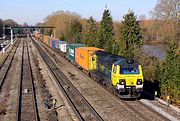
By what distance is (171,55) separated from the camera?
23.6 meters

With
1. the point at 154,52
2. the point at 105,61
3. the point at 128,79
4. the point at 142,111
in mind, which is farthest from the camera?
the point at 154,52

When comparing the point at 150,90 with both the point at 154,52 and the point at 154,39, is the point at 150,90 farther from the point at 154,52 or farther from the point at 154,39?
the point at 154,39

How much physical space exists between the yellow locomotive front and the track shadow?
5.60 feet

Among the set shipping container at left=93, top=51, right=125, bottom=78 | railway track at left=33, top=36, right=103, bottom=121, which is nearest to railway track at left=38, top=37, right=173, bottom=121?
railway track at left=33, top=36, right=103, bottom=121

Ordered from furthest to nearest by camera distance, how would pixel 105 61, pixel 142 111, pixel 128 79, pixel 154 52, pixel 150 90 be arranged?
pixel 154 52 < pixel 150 90 < pixel 105 61 < pixel 128 79 < pixel 142 111

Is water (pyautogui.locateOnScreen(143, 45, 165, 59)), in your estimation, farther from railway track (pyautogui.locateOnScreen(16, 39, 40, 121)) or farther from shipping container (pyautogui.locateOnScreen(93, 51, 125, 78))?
railway track (pyautogui.locateOnScreen(16, 39, 40, 121))

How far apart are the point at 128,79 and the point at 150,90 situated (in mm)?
4402

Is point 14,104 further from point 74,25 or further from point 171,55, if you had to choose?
point 74,25

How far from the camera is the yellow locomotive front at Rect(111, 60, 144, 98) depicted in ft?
64.7

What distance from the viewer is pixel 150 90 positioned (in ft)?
77.4

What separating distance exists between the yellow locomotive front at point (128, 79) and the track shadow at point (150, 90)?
171 cm

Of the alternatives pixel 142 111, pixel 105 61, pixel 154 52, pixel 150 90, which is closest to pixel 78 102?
pixel 142 111

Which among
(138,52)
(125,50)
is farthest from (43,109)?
(125,50)

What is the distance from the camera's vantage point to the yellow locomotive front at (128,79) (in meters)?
19.7
